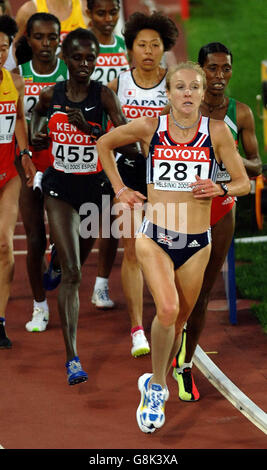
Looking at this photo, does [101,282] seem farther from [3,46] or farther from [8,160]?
[3,46]

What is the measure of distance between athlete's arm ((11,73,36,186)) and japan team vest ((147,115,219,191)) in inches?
80.7

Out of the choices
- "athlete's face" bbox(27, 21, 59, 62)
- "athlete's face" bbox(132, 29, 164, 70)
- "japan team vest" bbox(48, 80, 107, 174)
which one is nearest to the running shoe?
"japan team vest" bbox(48, 80, 107, 174)

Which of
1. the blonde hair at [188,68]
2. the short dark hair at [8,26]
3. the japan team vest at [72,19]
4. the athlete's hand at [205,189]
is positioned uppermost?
the blonde hair at [188,68]

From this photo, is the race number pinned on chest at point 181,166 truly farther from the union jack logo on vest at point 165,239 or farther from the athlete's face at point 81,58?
the athlete's face at point 81,58

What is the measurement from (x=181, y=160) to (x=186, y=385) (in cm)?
174

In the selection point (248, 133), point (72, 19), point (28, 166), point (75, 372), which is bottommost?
point (75, 372)

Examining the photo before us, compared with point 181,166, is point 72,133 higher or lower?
lower

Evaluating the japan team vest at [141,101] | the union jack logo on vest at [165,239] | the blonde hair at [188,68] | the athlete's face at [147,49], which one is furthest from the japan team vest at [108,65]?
the union jack logo on vest at [165,239]

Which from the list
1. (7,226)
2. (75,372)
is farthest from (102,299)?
(75,372)

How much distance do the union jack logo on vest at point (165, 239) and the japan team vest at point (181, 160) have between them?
304 mm

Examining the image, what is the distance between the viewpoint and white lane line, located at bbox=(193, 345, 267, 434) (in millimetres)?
7992

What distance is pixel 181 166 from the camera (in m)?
7.80

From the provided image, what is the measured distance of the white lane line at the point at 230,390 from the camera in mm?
7992
